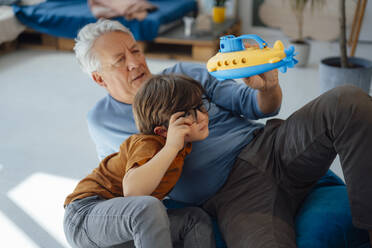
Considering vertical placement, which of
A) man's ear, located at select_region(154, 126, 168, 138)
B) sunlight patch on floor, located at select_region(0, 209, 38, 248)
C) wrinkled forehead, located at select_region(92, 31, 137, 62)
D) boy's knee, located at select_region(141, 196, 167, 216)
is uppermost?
wrinkled forehead, located at select_region(92, 31, 137, 62)

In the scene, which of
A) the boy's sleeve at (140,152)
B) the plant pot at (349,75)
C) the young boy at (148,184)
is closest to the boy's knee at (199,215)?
the young boy at (148,184)

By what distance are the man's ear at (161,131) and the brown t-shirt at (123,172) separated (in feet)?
0.05

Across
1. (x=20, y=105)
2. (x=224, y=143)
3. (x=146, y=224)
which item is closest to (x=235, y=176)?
(x=224, y=143)

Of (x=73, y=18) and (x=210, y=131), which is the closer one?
(x=210, y=131)

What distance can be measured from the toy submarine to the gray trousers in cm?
21

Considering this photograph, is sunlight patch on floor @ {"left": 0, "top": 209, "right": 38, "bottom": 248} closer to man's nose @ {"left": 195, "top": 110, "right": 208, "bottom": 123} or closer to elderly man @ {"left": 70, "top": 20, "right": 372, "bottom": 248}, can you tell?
elderly man @ {"left": 70, "top": 20, "right": 372, "bottom": 248}

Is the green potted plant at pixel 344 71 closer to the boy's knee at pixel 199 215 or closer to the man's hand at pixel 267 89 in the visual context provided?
the man's hand at pixel 267 89

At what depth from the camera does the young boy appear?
1042mm

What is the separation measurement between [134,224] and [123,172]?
0.20 meters

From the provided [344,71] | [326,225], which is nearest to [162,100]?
[326,225]

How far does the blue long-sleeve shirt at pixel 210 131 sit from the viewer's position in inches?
51.1

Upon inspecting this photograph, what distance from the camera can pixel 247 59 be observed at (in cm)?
101

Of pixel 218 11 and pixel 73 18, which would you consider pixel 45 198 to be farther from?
pixel 218 11

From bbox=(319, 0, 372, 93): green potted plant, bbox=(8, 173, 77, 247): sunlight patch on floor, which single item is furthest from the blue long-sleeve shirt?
bbox=(319, 0, 372, 93): green potted plant
